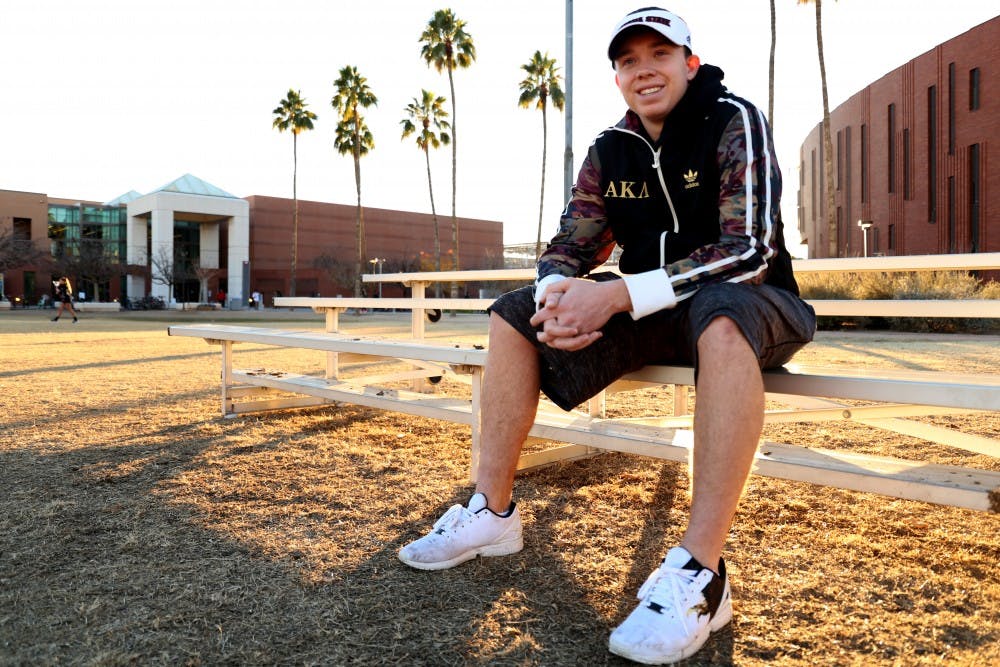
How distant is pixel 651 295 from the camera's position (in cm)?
185

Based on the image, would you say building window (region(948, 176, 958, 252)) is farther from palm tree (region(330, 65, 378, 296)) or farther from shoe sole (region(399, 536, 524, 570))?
shoe sole (region(399, 536, 524, 570))

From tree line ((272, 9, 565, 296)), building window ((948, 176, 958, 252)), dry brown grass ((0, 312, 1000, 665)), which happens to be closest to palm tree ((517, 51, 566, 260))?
tree line ((272, 9, 565, 296))

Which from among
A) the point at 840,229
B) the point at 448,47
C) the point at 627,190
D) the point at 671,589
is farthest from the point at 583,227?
the point at 840,229

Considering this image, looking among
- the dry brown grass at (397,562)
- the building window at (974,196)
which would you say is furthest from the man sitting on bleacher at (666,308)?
the building window at (974,196)

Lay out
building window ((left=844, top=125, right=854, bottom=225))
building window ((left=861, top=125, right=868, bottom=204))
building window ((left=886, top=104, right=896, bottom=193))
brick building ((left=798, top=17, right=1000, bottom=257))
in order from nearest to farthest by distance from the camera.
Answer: brick building ((left=798, top=17, right=1000, bottom=257)) < building window ((left=886, top=104, right=896, bottom=193)) < building window ((left=861, top=125, right=868, bottom=204)) < building window ((left=844, top=125, right=854, bottom=225))

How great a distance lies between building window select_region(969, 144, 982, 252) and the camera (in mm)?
30672

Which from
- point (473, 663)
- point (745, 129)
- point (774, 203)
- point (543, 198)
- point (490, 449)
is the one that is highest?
point (543, 198)

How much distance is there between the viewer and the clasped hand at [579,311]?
185cm

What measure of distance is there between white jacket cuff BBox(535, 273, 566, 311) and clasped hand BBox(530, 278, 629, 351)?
0.24 feet

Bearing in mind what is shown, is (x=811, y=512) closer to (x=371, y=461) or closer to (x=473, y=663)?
(x=473, y=663)

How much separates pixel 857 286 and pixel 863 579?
658 inches

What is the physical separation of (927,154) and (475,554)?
127 ft

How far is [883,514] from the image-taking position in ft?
8.59

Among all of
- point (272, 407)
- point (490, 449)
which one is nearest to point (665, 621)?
point (490, 449)
